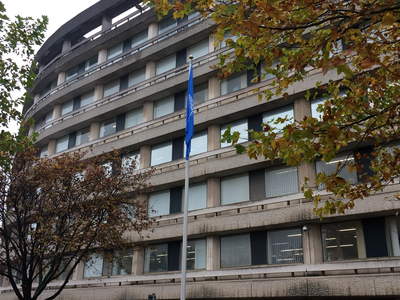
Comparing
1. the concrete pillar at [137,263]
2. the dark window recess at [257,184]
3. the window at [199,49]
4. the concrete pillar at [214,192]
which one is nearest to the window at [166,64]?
the window at [199,49]

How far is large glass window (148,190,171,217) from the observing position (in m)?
25.1

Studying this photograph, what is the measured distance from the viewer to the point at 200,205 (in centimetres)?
2336

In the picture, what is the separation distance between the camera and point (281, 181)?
20750 millimetres

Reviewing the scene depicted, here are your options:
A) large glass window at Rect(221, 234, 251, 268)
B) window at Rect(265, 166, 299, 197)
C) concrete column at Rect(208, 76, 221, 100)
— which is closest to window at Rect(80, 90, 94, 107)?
concrete column at Rect(208, 76, 221, 100)

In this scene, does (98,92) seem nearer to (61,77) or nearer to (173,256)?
(61,77)

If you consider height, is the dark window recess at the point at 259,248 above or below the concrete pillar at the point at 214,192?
below

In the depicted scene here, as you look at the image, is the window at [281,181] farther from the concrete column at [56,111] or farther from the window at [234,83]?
the concrete column at [56,111]

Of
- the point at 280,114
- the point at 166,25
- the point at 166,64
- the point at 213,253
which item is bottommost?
the point at 213,253

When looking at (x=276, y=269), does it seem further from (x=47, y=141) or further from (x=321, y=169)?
(x=47, y=141)

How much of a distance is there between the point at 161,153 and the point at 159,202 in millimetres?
3219

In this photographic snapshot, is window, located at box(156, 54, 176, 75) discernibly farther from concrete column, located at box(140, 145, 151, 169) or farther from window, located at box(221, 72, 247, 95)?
concrete column, located at box(140, 145, 151, 169)

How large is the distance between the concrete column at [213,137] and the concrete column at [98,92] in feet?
37.6

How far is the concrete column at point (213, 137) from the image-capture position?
78.0 ft

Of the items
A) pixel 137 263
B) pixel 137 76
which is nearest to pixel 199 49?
pixel 137 76
